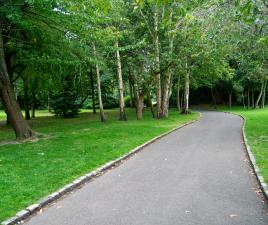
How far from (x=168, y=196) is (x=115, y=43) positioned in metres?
18.1

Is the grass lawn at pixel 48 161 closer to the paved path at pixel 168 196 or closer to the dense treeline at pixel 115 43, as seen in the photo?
the paved path at pixel 168 196

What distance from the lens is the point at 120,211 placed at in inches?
241

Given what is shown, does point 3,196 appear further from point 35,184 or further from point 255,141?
point 255,141

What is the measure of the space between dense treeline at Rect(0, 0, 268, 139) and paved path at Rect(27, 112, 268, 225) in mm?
3181

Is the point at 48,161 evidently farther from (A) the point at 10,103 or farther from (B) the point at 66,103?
(B) the point at 66,103

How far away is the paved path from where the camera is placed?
574 centimetres

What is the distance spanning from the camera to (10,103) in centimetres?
1543

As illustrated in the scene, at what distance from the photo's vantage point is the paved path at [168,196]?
5738 millimetres

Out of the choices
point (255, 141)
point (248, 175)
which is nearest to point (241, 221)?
point (248, 175)

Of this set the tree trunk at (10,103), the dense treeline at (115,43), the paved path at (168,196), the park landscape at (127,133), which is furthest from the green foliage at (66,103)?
the paved path at (168,196)

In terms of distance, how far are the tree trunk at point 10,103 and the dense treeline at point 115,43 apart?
40 millimetres

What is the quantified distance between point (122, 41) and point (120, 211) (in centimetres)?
2111

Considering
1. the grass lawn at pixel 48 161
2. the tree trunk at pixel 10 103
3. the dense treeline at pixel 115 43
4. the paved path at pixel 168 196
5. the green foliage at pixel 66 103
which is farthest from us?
the green foliage at pixel 66 103

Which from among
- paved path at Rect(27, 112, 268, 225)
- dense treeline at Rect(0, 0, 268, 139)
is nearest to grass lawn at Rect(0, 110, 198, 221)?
paved path at Rect(27, 112, 268, 225)
